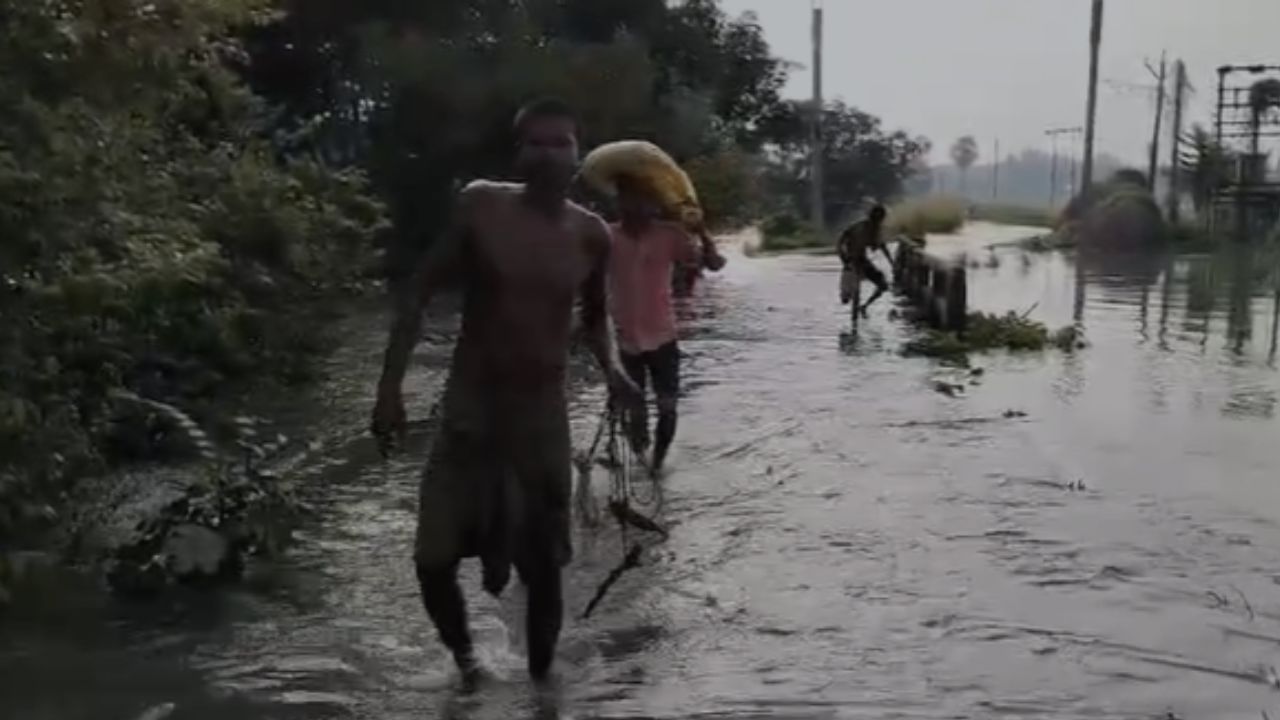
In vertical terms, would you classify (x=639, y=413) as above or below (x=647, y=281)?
below

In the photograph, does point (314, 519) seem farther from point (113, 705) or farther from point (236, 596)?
point (113, 705)

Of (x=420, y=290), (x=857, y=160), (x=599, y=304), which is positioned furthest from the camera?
(x=857, y=160)

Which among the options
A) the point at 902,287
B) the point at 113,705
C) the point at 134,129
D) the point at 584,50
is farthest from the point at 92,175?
the point at 584,50

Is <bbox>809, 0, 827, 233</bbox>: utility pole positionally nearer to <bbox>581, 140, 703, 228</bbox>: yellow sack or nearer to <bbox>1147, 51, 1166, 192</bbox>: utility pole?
<bbox>1147, 51, 1166, 192</bbox>: utility pole

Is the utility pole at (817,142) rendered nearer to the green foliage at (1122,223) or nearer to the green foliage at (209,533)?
the green foliage at (1122,223)

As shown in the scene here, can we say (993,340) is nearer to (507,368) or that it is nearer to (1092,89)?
(507,368)

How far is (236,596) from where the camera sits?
292 inches

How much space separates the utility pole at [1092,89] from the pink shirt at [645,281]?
47.6 metres

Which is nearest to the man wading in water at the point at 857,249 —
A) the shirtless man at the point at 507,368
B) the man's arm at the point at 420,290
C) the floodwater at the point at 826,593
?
the floodwater at the point at 826,593

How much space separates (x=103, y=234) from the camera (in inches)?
317

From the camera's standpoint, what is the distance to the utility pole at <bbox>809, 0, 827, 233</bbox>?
57.8 m

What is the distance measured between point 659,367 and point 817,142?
49.9 m

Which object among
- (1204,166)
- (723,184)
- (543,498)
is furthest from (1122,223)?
(543,498)

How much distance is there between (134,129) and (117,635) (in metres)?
3.49
